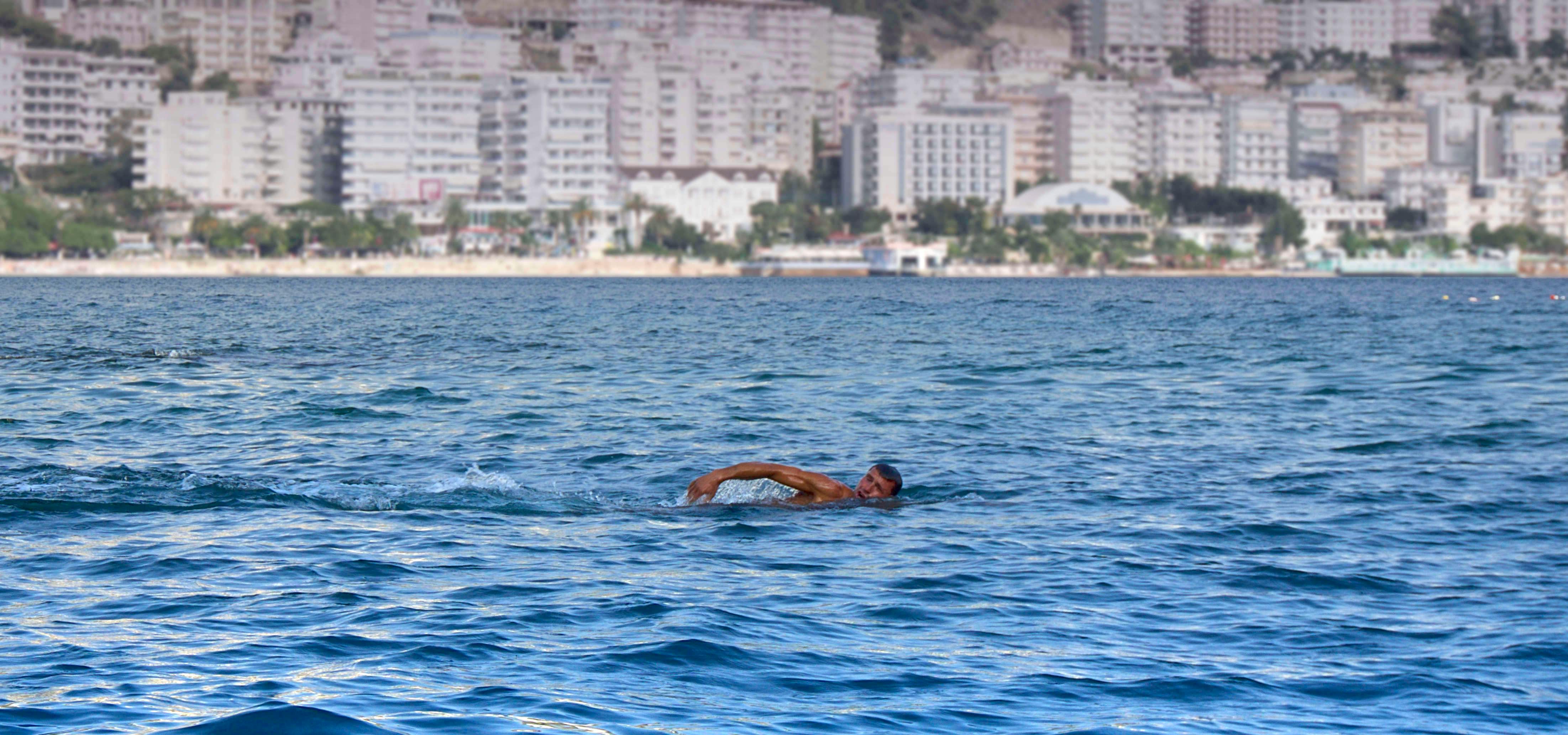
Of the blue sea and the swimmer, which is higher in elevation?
the swimmer

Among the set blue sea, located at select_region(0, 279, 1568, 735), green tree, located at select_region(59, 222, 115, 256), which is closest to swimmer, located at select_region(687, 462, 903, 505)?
blue sea, located at select_region(0, 279, 1568, 735)

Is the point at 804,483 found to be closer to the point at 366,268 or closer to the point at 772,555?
the point at 772,555

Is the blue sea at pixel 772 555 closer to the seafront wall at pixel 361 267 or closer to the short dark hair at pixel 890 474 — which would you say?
the short dark hair at pixel 890 474

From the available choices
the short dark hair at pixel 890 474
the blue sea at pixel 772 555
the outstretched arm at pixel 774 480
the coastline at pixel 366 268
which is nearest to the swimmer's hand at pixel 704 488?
the outstretched arm at pixel 774 480

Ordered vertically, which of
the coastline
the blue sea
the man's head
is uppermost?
the coastline

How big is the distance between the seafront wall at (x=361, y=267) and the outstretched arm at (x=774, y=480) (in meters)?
165

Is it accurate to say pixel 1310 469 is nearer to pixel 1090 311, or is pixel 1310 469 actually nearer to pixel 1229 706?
pixel 1229 706

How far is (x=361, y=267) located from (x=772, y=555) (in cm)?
17247

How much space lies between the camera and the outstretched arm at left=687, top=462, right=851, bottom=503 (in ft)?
63.1

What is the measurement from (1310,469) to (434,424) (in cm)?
1327

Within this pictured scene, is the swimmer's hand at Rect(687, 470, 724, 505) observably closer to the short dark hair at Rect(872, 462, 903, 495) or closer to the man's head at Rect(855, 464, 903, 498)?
the man's head at Rect(855, 464, 903, 498)

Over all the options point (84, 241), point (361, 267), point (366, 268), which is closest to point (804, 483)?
point (366, 268)

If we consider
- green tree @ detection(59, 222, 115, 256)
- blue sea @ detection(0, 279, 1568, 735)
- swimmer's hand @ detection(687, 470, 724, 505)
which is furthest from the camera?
green tree @ detection(59, 222, 115, 256)

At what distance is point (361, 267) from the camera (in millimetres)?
184625
